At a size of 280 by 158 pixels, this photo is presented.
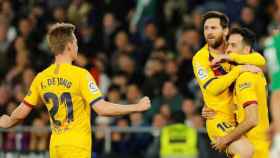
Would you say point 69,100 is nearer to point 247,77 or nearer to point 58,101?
point 58,101

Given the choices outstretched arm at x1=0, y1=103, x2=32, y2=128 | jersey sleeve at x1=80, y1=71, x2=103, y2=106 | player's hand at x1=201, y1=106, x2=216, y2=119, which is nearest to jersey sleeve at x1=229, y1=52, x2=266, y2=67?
player's hand at x1=201, y1=106, x2=216, y2=119

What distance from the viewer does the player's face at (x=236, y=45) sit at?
10.4 meters

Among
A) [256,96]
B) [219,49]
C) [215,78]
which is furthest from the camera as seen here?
[219,49]

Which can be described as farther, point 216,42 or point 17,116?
point 216,42

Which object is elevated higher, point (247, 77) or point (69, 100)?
point (247, 77)

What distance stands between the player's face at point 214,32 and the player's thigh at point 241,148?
103 centimetres

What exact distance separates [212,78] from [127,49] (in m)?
7.25

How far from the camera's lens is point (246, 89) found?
10.1 metres

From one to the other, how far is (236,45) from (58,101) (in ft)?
6.41

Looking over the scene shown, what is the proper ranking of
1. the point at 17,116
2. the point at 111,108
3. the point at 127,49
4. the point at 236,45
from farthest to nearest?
the point at 127,49 < the point at 236,45 < the point at 17,116 < the point at 111,108

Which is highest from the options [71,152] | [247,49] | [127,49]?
[127,49]

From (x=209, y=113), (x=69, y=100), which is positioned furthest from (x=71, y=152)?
(x=209, y=113)

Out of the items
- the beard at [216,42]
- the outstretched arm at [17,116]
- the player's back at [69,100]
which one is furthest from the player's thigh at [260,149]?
the outstretched arm at [17,116]

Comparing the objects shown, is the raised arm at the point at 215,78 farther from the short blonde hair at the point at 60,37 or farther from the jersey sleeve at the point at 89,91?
the short blonde hair at the point at 60,37
